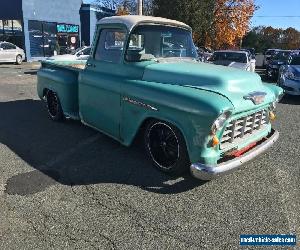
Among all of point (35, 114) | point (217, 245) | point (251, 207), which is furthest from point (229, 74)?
point (35, 114)

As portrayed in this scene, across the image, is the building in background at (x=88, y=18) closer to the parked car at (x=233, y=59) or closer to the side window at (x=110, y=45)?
the parked car at (x=233, y=59)

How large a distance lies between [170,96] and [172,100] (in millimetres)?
82

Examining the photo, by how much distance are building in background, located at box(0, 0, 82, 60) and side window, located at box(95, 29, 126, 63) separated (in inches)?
850

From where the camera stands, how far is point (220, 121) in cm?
396

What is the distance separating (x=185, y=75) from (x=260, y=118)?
1.17 m

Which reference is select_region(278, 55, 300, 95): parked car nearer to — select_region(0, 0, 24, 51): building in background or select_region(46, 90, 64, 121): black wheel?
select_region(46, 90, 64, 121): black wheel

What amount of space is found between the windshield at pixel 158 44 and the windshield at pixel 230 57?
957 cm

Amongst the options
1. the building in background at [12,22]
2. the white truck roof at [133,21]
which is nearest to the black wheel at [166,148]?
the white truck roof at [133,21]

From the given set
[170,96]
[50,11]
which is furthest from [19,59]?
[170,96]

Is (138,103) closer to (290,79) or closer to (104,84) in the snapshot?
(104,84)

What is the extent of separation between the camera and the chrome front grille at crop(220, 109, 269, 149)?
166 inches

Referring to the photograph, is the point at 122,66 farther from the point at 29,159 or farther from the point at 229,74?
the point at 29,159

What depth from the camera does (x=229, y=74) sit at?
4.71m

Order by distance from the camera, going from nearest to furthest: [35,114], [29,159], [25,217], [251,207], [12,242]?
[12,242] < [25,217] < [251,207] < [29,159] < [35,114]
